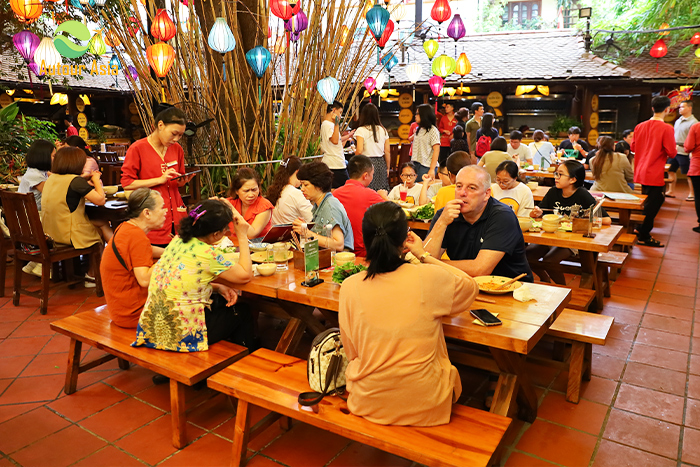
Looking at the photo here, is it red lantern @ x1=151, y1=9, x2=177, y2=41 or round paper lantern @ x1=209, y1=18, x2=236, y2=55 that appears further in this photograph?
red lantern @ x1=151, y1=9, x2=177, y2=41

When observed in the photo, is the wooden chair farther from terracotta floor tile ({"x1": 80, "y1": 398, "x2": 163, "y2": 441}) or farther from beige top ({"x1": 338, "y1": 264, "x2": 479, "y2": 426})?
beige top ({"x1": 338, "y1": 264, "x2": 479, "y2": 426})

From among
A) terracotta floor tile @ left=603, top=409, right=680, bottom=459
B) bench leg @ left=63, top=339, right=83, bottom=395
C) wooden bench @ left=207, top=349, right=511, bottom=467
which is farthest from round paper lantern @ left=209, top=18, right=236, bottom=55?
terracotta floor tile @ left=603, top=409, right=680, bottom=459

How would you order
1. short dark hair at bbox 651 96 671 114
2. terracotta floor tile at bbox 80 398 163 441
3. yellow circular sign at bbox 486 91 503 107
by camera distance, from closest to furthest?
terracotta floor tile at bbox 80 398 163 441 → short dark hair at bbox 651 96 671 114 → yellow circular sign at bbox 486 91 503 107

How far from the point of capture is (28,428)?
2.89m

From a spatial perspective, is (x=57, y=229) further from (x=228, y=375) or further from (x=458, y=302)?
(x=458, y=302)

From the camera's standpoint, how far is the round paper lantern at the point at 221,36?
12.9ft

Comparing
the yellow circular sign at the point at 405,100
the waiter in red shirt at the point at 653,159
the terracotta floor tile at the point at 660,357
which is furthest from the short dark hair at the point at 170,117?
the yellow circular sign at the point at 405,100

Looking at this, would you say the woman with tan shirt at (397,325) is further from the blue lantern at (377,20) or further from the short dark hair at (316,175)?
the blue lantern at (377,20)

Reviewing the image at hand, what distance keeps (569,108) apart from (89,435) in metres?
15.8

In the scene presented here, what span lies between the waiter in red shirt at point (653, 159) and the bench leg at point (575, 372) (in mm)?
4763

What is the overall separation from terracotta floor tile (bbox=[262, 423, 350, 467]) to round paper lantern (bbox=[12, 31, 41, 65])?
563 centimetres

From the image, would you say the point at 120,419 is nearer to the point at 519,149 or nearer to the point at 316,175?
the point at 316,175

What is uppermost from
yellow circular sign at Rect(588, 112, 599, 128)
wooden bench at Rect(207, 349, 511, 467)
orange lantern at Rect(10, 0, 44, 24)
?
orange lantern at Rect(10, 0, 44, 24)

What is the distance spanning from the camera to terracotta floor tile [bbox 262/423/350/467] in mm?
2623
